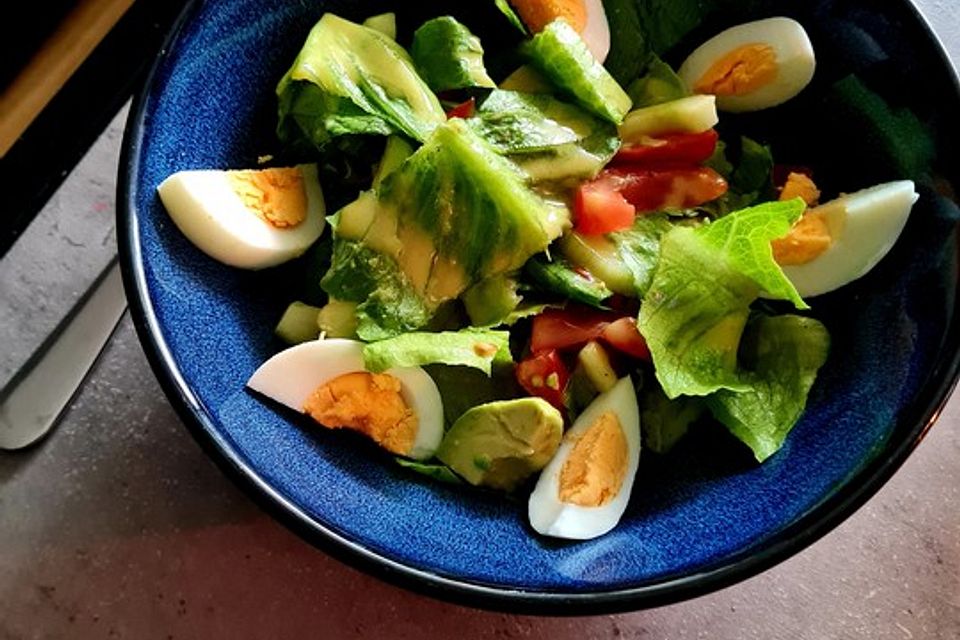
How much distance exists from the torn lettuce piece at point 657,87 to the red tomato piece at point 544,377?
0.31 m

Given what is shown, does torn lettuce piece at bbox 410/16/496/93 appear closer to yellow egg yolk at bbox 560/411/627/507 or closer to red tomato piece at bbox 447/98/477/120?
red tomato piece at bbox 447/98/477/120

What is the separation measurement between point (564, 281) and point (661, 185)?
0.16m

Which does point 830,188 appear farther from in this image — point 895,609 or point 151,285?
point 151,285

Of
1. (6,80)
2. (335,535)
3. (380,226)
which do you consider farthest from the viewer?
(6,80)

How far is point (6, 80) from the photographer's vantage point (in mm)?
1217

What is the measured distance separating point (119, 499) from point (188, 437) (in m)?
0.09

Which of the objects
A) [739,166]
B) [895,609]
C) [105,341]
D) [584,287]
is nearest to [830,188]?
[739,166]

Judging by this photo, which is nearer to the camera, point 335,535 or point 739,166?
point 335,535

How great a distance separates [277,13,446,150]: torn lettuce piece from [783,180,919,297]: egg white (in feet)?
1.26

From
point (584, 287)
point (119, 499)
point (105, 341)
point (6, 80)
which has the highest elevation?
point (6, 80)

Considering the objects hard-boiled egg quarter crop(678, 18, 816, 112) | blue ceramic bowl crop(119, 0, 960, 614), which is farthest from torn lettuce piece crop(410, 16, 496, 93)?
hard-boiled egg quarter crop(678, 18, 816, 112)

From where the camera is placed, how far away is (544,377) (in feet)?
3.54

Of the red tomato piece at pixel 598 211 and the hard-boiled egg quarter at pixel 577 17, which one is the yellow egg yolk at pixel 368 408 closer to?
the red tomato piece at pixel 598 211

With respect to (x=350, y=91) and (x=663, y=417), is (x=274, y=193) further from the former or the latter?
(x=663, y=417)
